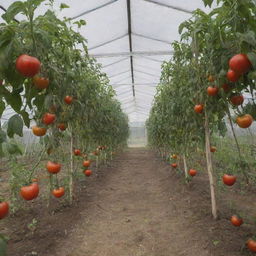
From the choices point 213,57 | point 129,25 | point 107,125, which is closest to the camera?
point 213,57

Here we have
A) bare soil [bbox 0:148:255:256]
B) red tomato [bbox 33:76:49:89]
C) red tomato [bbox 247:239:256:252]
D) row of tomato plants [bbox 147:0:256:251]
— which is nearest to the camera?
red tomato [bbox 33:76:49:89]

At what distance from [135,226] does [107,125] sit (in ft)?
10.6

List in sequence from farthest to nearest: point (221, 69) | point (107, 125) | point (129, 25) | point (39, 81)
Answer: point (107, 125), point (129, 25), point (221, 69), point (39, 81)

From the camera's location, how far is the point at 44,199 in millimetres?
4047

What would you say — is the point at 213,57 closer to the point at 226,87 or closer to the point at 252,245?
the point at 226,87

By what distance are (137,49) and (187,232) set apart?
5137 mm

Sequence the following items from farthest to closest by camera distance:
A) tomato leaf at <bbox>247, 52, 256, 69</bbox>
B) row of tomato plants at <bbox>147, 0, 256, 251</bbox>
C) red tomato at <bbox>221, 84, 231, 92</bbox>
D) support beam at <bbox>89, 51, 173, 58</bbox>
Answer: support beam at <bbox>89, 51, 173, 58</bbox> < red tomato at <bbox>221, 84, 231, 92</bbox> < row of tomato plants at <bbox>147, 0, 256, 251</bbox> < tomato leaf at <bbox>247, 52, 256, 69</bbox>

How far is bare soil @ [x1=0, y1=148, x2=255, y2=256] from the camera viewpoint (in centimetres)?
267

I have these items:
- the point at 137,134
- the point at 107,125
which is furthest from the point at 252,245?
the point at 137,134

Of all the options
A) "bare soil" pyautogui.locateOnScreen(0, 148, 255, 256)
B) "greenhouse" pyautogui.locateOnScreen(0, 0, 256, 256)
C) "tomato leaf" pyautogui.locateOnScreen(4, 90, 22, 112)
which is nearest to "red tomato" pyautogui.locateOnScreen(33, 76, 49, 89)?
"greenhouse" pyautogui.locateOnScreen(0, 0, 256, 256)

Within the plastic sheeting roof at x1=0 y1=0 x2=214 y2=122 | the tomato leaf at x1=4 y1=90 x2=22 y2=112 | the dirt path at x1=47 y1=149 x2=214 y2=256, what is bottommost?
the dirt path at x1=47 y1=149 x2=214 y2=256

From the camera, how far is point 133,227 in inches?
129

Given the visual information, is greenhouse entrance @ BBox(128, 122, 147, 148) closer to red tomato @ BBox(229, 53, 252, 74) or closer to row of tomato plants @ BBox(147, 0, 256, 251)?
row of tomato plants @ BBox(147, 0, 256, 251)

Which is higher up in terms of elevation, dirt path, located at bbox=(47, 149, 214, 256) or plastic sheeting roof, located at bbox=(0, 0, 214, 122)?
plastic sheeting roof, located at bbox=(0, 0, 214, 122)
